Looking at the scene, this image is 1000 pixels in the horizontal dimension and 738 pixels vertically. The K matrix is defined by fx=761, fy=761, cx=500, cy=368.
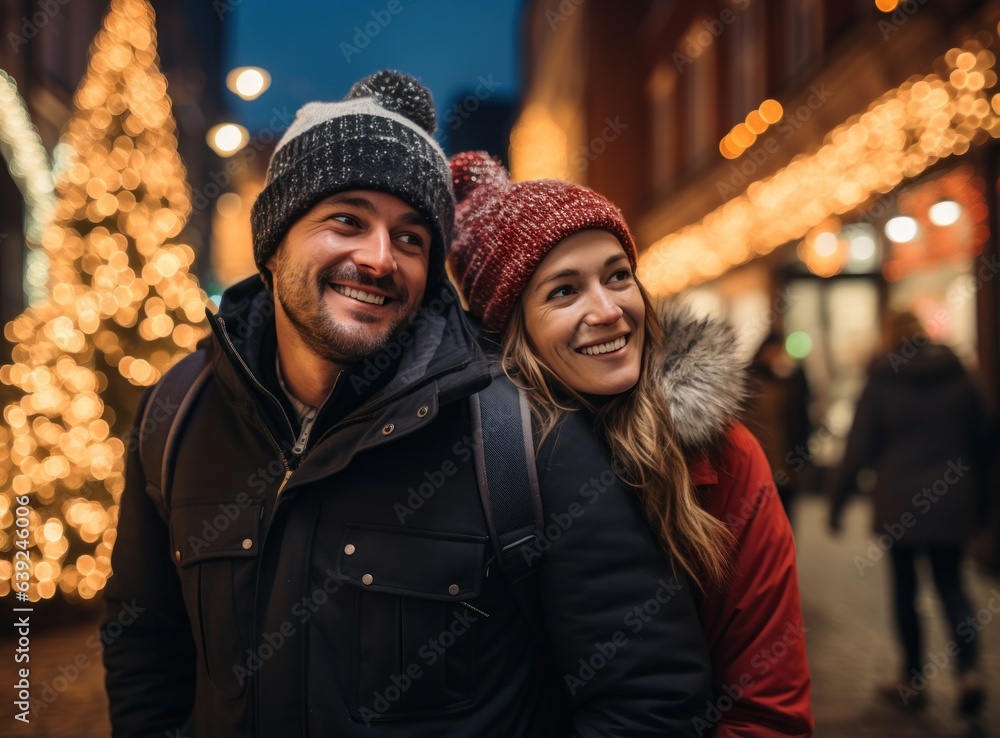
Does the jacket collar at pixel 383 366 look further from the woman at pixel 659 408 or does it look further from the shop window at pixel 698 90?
the shop window at pixel 698 90

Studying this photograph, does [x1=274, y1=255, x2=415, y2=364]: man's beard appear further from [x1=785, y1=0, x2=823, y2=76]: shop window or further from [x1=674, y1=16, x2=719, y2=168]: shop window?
[x1=674, y1=16, x2=719, y2=168]: shop window

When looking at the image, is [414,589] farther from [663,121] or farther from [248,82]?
[663,121]

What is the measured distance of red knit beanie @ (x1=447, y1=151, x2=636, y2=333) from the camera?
191 centimetres

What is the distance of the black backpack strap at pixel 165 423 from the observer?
194 cm

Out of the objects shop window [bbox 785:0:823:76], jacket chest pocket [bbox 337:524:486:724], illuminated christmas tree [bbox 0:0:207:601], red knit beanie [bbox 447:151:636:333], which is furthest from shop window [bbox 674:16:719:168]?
jacket chest pocket [bbox 337:524:486:724]

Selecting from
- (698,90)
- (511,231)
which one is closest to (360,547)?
(511,231)

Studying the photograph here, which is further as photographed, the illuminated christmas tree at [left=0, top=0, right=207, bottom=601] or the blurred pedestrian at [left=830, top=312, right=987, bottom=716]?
the illuminated christmas tree at [left=0, top=0, right=207, bottom=601]

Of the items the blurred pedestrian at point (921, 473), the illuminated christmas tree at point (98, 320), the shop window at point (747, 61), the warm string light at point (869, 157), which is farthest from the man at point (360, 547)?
the shop window at point (747, 61)

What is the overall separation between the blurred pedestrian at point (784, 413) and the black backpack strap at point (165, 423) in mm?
4810

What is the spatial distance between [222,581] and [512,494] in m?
0.71

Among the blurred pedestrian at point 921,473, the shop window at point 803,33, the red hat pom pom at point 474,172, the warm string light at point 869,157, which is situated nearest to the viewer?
the red hat pom pom at point 474,172

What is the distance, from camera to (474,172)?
231cm

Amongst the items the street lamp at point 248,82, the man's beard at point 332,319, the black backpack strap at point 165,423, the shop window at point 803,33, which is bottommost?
the black backpack strap at point 165,423

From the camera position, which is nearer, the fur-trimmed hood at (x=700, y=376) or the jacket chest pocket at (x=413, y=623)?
the jacket chest pocket at (x=413, y=623)
